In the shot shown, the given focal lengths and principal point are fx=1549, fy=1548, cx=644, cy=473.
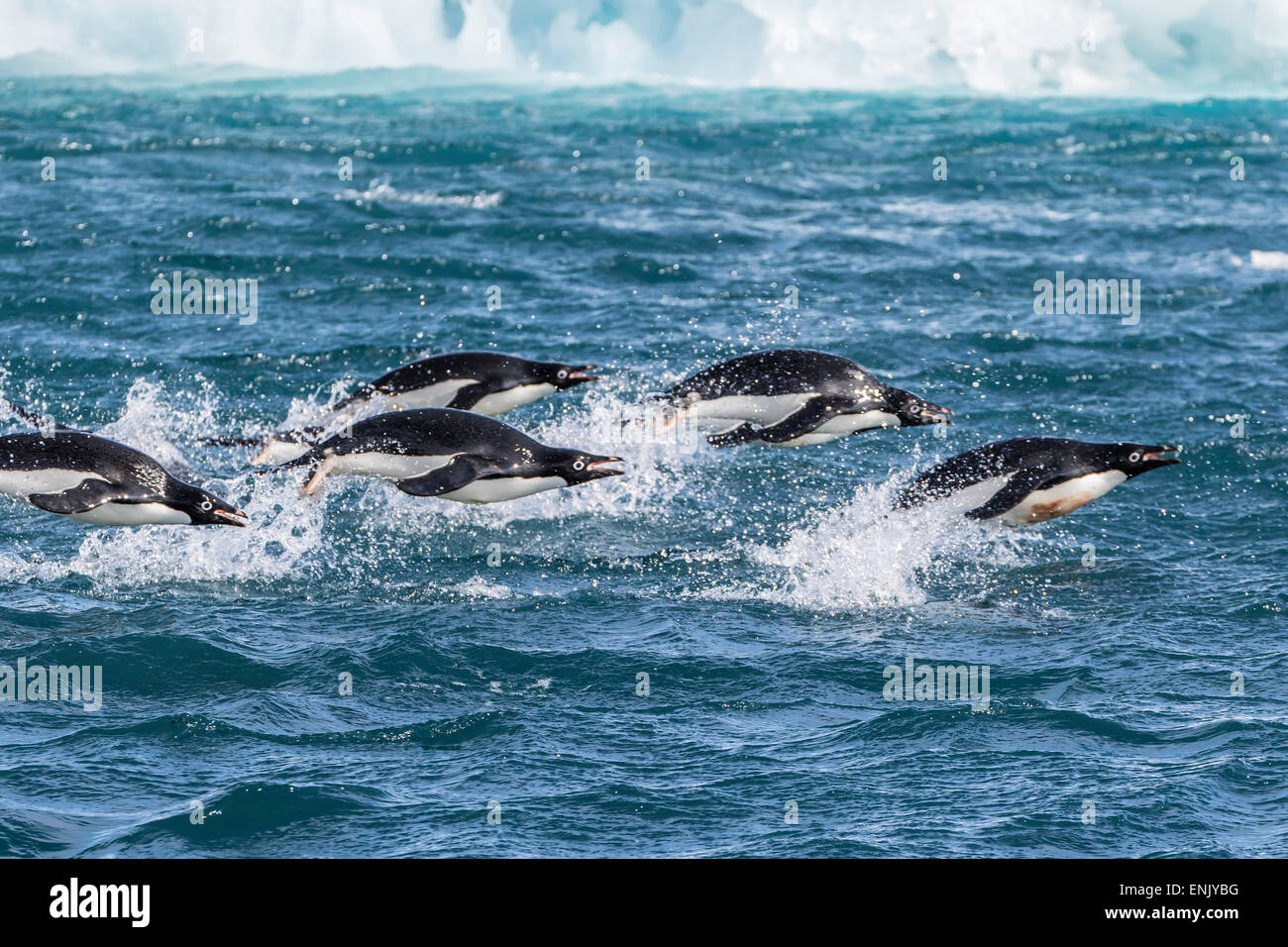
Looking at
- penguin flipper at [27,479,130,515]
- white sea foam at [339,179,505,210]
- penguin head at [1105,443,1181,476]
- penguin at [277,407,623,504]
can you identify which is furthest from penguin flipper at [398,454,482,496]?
white sea foam at [339,179,505,210]

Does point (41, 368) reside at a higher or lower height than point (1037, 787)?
higher

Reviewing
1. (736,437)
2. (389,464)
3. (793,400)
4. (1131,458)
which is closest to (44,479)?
(389,464)

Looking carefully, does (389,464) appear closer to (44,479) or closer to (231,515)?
(231,515)

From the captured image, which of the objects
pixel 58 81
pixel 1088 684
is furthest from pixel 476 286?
pixel 58 81

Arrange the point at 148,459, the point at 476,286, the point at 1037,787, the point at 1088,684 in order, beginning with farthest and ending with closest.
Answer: the point at 476,286, the point at 148,459, the point at 1088,684, the point at 1037,787

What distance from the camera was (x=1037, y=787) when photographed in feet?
26.1

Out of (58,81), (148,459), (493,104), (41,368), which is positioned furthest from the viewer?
(58,81)

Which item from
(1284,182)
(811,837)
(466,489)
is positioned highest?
(1284,182)

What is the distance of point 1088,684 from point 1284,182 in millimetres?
26055

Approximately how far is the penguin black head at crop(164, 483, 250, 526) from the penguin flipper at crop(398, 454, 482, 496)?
1.15 metres

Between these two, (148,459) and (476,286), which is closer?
(148,459)

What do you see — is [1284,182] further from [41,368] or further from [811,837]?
[811,837]

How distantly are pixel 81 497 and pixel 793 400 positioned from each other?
17.6ft

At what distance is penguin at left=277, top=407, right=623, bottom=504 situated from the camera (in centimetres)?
1085
